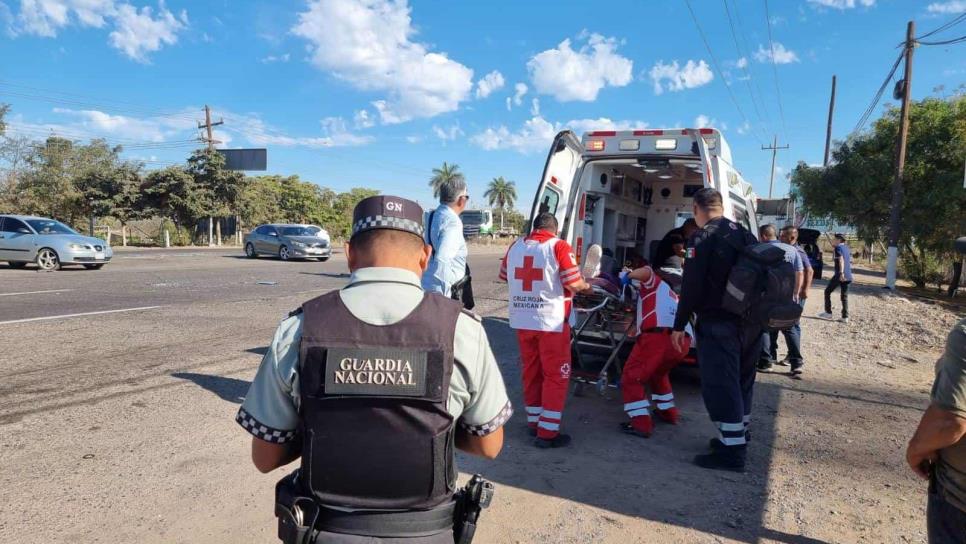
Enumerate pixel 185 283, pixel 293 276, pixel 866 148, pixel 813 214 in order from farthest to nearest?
→ pixel 813 214 → pixel 866 148 → pixel 293 276 → pixel 185 283

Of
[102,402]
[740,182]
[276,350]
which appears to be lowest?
[102,402]

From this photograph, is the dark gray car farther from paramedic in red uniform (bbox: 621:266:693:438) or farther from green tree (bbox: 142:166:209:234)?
paramedic in red uniform (bbox: 621:266:693:438)

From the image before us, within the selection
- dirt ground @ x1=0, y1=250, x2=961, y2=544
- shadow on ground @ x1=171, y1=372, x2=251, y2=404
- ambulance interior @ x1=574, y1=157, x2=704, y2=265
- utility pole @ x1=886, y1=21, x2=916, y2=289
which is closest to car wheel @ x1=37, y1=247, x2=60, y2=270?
dirt ground @ x1=0, y1=250, x2=961, y2=544

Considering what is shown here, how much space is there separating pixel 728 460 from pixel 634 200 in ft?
17.5

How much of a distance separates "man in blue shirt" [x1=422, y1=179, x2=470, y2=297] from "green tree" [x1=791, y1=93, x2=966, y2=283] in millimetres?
17450

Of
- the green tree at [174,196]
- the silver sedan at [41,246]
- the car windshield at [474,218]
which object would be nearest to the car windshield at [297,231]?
the silver sedan at [41,246]

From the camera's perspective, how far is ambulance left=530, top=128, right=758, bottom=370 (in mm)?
5555

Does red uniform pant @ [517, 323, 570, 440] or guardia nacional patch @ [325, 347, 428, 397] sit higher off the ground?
guardia nacional patch @ [325, 347, 428, 397]

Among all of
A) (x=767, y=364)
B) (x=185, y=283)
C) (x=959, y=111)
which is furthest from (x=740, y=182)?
(x=959, y=111)

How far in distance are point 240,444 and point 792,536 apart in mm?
3505

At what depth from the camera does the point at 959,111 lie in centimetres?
1666

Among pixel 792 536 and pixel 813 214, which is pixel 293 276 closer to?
pixel 792 536

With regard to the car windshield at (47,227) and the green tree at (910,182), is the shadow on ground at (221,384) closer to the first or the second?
the car windshield at (47,227)

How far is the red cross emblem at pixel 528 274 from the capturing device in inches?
164
